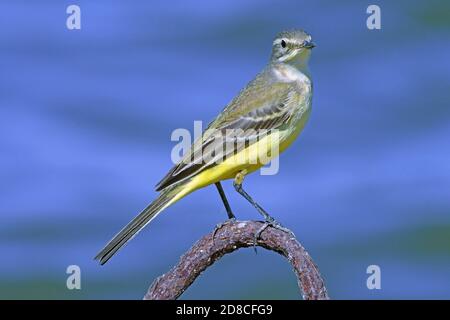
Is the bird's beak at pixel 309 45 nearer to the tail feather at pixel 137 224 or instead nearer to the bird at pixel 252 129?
the bird at pixel 252 129

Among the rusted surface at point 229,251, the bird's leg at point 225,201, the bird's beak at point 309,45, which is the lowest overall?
the rusted surface at point 229,251

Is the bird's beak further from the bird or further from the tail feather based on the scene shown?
the tail feather

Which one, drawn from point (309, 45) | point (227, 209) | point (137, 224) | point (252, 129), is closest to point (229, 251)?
point (137, 224)

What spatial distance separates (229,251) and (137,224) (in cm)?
115

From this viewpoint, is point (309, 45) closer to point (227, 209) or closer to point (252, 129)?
point (252, 129)

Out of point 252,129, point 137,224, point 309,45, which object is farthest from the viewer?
point 309,45

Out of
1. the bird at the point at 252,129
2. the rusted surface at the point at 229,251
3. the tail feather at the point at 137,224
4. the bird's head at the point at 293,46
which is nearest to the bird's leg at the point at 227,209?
the bird at the point at 252,129

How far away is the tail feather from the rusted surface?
690 mm

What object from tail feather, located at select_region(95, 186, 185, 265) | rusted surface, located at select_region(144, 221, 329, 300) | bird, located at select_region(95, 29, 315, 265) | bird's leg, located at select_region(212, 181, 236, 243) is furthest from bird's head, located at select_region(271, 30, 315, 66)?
rusted surface, located at select_region(144, 221, 329, 300)

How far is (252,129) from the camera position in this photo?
272 inches

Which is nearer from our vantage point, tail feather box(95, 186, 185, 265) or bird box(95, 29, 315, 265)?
tail feather box(95, 186, 185, 265)

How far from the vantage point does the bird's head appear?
734 centimetres

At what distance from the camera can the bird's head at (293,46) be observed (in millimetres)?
7336
